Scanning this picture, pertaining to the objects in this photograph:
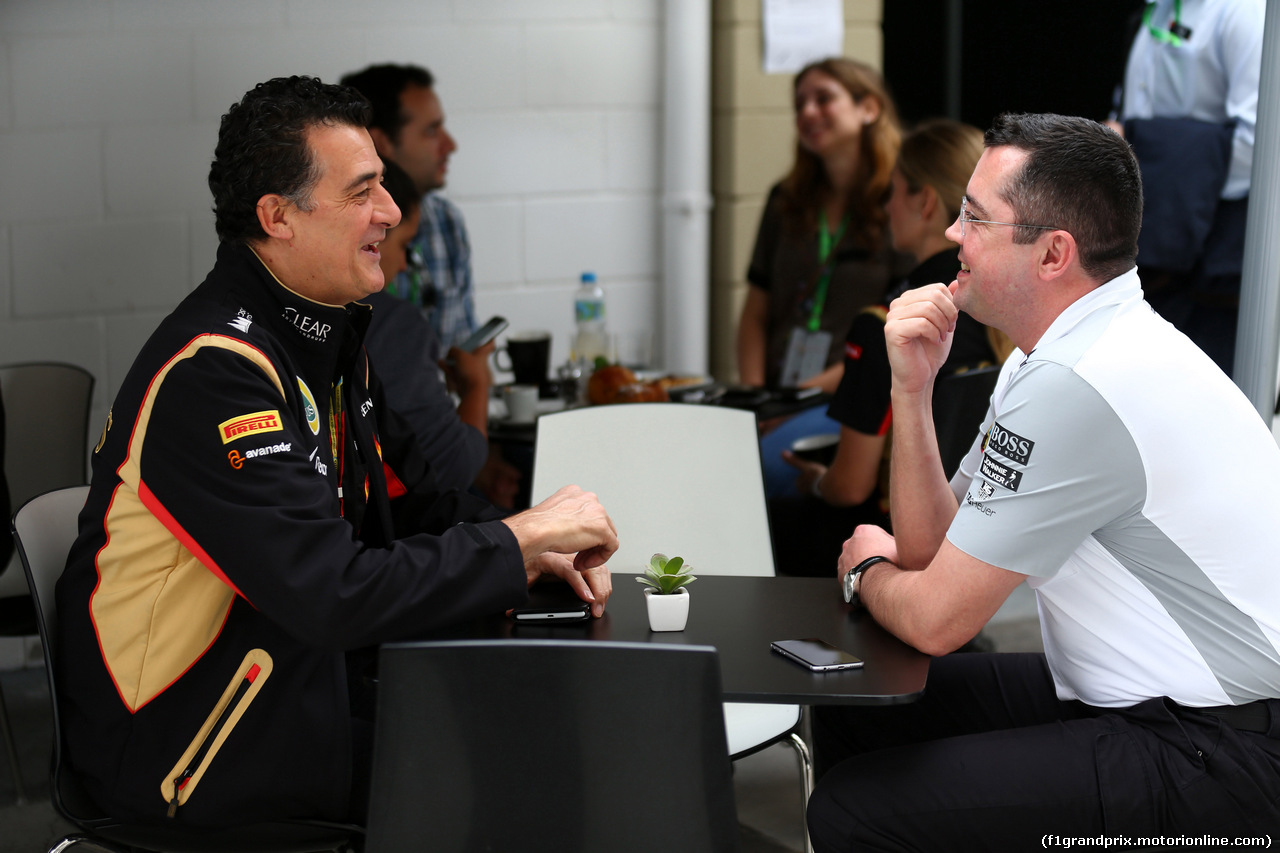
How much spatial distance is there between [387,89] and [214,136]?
0.52 metres

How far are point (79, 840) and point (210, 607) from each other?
0.37 m

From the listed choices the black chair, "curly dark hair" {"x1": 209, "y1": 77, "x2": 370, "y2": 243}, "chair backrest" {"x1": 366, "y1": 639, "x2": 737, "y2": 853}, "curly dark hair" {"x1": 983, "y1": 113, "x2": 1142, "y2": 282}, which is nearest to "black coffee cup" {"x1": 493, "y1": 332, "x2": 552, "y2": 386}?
"curly dark hair" {"x1": 209, "y1": 77, "x2": 370, "y2": 243}

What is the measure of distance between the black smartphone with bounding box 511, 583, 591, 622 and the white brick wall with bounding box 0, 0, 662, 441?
2.21 metres

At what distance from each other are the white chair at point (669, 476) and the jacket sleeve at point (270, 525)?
806 mm

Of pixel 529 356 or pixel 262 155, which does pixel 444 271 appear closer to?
pixel 529 356

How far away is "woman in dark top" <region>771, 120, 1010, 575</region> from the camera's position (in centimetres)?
254

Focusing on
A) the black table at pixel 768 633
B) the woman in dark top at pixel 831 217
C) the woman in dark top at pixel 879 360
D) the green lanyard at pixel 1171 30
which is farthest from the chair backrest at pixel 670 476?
the green lanyard at pixel 1171 30

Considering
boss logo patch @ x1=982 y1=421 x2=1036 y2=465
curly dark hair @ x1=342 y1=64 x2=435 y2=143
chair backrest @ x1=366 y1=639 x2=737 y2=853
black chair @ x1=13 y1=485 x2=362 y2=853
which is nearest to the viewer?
chair backrest @ x1=366 y1=639 x2=737 y2=853

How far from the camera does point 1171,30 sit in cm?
315

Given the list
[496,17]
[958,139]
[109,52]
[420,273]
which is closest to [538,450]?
[958,139]

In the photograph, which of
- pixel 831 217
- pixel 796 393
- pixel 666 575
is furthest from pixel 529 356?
pixel 666 575

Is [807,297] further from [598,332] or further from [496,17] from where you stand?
[496,17]

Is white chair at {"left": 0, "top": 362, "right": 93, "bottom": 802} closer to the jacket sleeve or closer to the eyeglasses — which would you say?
the jacket sleeve

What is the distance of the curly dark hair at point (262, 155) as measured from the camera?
161 centimetres
